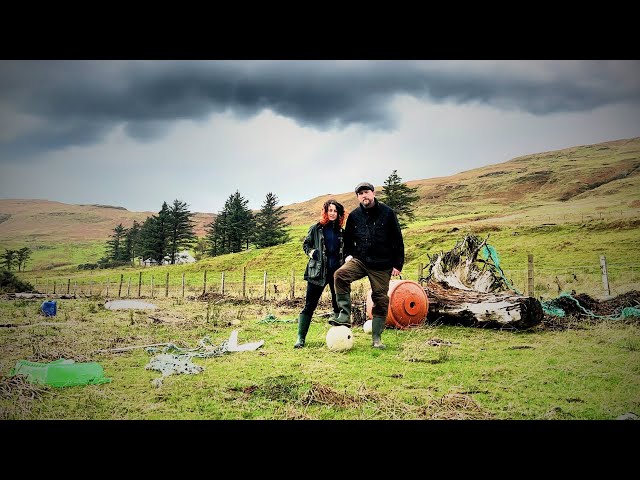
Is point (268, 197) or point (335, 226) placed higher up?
point (268, 197)

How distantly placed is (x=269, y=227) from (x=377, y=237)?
5563 centimetres

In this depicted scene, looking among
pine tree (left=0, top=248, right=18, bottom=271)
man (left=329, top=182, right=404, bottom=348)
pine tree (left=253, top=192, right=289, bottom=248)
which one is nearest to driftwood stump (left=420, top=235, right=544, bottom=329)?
man (left=329, top=182, right=404, bottom=348)

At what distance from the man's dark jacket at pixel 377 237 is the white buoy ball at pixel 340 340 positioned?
1.16 m

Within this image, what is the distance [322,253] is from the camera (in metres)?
6.54

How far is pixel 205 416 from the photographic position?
11.5 ft

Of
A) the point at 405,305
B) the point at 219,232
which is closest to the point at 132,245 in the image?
the point at 219,232

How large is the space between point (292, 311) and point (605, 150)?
389 feet

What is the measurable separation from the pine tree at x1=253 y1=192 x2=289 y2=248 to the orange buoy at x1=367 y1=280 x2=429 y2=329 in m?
52.1

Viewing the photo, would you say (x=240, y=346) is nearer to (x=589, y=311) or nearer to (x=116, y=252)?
(x=589, y=311)

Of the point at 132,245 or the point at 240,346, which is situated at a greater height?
the point at 132,245

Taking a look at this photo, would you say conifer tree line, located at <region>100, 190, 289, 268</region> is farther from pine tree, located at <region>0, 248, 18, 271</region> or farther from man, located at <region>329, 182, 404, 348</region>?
man, located at <region>329, 182, 404, 348</region>
